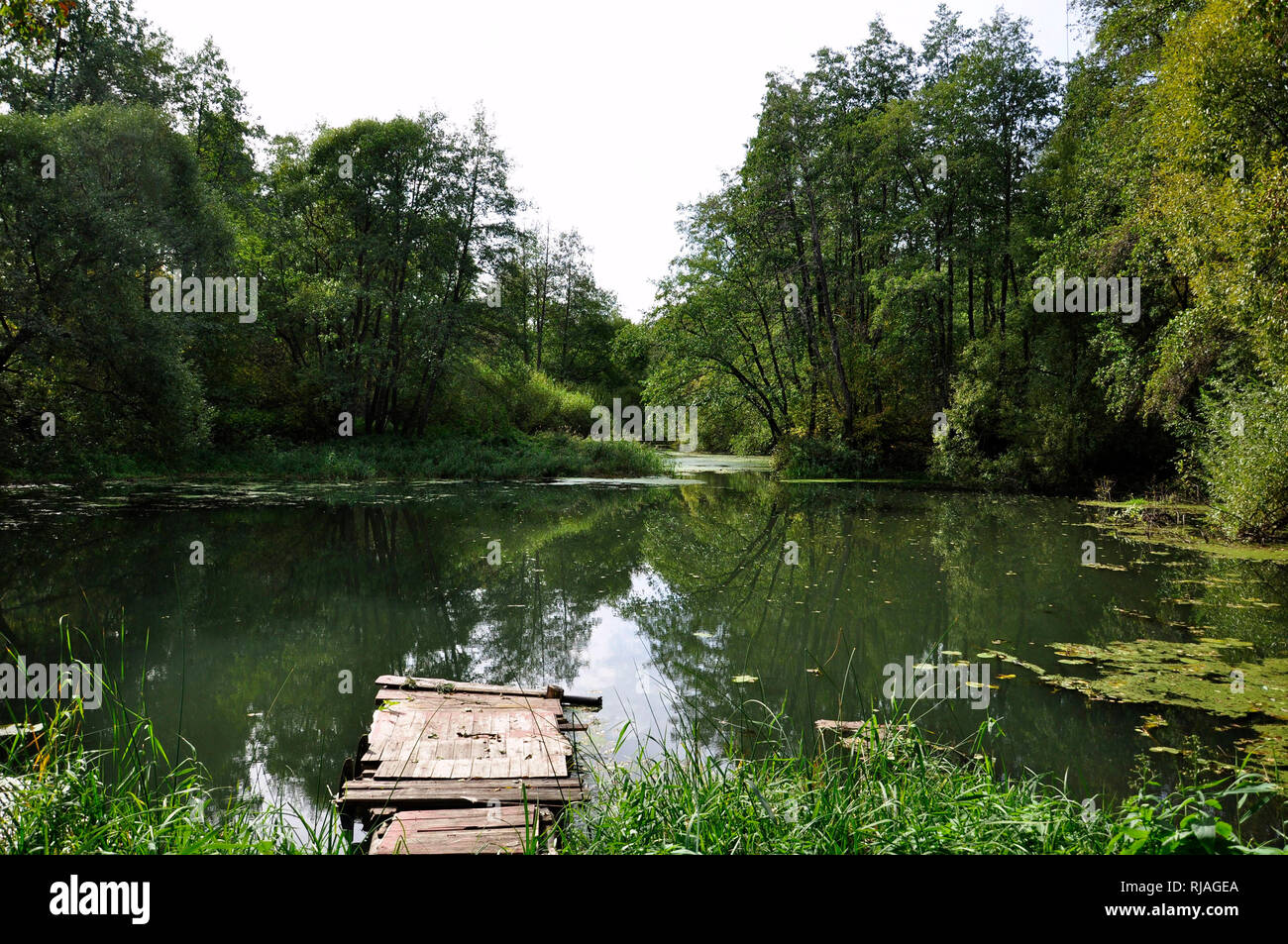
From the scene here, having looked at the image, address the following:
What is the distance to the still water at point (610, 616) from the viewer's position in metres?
4.42

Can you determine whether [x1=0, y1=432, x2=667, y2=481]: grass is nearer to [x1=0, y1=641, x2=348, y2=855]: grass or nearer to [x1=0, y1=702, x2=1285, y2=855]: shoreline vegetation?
[x1=0, y1=641, x2=348, y2=855]: grass

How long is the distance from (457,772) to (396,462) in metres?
20.6

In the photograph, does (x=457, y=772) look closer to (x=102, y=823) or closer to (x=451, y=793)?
(x=451, y=793)

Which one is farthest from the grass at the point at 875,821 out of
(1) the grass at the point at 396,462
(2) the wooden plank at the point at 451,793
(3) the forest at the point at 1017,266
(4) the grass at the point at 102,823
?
(1) the grass at the point at 396,462

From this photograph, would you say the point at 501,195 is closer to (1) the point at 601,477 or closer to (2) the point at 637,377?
(1) the point at 601,477

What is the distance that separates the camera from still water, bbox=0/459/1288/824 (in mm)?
4422

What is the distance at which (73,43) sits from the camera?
18594mm

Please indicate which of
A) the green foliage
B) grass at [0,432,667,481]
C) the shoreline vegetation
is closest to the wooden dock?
the shoreline vegetation

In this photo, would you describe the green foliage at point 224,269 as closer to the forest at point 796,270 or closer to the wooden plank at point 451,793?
the forest at point 796,270

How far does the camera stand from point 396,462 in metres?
22.7

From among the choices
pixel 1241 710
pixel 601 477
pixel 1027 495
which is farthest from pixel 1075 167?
pixel 1241 710

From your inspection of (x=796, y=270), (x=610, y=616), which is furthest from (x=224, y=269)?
(x=610, y=616)
